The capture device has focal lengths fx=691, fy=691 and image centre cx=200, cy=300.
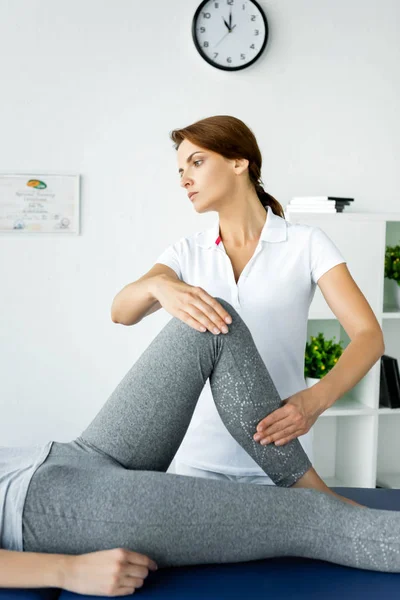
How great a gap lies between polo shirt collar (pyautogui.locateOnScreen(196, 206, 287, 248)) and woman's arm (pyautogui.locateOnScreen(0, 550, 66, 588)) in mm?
944

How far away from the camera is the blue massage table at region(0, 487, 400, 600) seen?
123 cm

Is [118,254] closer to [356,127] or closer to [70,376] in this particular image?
[70,376]

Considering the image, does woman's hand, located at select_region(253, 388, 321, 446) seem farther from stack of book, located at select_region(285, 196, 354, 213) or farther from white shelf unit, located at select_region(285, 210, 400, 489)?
stack of book, located at select_region(285, 196, 354, 213)

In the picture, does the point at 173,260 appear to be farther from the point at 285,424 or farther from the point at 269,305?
the point at 285,424

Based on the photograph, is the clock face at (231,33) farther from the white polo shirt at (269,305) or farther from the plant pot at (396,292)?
the white polo shirt at (269,305)

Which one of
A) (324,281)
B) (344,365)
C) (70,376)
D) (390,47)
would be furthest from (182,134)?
(390,47)

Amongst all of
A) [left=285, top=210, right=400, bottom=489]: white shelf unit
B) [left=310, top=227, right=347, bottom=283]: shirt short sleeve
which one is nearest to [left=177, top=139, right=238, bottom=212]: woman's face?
[left=310, top=227, right=347, bottom=283]: shirt short sleeve

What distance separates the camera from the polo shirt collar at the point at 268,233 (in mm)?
1819

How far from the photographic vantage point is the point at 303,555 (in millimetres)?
1334

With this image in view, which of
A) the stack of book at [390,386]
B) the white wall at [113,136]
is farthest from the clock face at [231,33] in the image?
the stack of book at [390,386]

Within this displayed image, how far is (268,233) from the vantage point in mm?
1828

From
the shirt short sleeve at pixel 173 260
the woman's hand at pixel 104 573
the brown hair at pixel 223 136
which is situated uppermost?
the brown hair at pixel 223 136

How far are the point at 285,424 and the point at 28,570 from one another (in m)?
0.56

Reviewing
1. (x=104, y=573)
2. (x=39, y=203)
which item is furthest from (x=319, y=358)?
(x=104, y=573)
